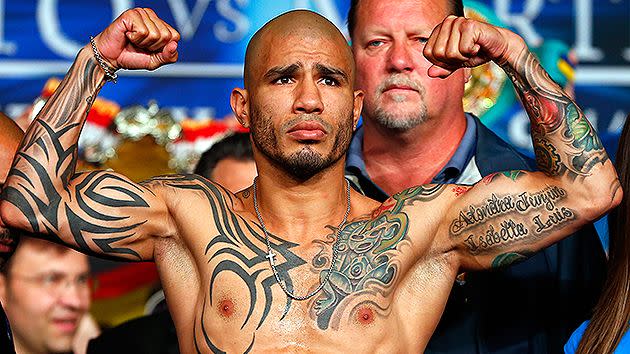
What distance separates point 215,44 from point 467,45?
1434 millimetres

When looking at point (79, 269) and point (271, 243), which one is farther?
point (79, 269)

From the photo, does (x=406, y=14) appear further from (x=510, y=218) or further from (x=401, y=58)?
(x=510, y=218)

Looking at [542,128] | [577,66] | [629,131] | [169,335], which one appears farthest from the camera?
[577,66]

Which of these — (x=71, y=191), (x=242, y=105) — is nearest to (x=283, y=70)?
(x=242, y=105)

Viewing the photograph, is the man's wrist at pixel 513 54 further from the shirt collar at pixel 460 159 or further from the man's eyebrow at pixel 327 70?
the shirt collar at pixel 460 159

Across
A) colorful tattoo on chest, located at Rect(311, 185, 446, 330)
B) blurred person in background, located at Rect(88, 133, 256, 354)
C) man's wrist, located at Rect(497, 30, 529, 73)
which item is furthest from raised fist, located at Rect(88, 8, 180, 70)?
blurred person in background, located at Rect(88, 133, 256, 354)

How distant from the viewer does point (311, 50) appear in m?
2.74

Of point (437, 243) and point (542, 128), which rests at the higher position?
point (542, 128)

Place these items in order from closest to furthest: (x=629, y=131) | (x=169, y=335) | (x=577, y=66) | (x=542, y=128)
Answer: (x=542, y=128) < (x=629, y=131) < (x=169, y=335) < (x=577, y=66)

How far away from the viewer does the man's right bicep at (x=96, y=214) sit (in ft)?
8.43

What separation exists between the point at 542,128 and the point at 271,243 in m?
0.60

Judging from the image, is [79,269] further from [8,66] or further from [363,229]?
[363,229]

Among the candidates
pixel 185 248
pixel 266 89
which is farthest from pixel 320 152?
pixel 185 248

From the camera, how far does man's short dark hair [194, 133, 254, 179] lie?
3721mm
